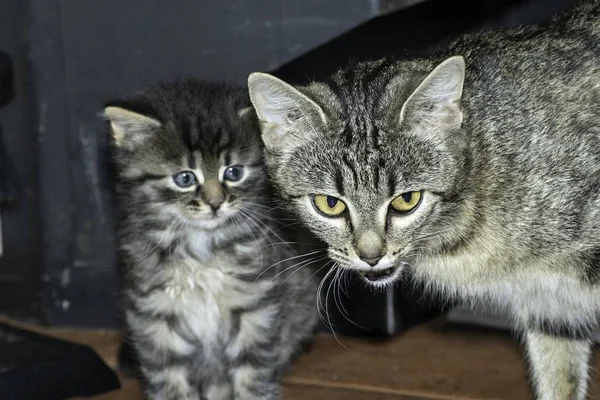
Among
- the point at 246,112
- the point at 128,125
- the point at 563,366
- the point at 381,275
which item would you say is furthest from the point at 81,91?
the point at 563,366

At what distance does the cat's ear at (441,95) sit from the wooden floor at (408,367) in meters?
1.15

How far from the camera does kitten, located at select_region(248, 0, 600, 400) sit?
8.50 feet

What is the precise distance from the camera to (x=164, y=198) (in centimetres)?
304

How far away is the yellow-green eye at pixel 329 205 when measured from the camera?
8.66 feet

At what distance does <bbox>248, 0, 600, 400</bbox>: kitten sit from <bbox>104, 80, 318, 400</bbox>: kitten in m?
0.33

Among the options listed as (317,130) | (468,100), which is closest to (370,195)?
(317,130)

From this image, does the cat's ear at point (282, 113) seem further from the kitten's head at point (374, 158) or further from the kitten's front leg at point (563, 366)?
the kitten's front leg at point (563, 366)

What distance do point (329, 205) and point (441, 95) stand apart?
397mm

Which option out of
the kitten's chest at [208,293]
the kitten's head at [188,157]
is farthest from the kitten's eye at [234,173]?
the kitten's chest at [208,293]

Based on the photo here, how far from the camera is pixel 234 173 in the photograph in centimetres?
310

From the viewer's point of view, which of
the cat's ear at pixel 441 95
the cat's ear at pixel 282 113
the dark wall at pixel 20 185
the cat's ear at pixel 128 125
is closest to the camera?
the cat's ear at pixel 441 95

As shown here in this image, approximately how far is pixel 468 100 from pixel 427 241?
0.39 metres

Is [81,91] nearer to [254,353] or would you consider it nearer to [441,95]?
[254,353]

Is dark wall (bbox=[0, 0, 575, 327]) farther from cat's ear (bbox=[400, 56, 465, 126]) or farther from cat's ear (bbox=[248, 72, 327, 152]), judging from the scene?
→ cat's ear (bbox=[400, 56, 465, 126])
